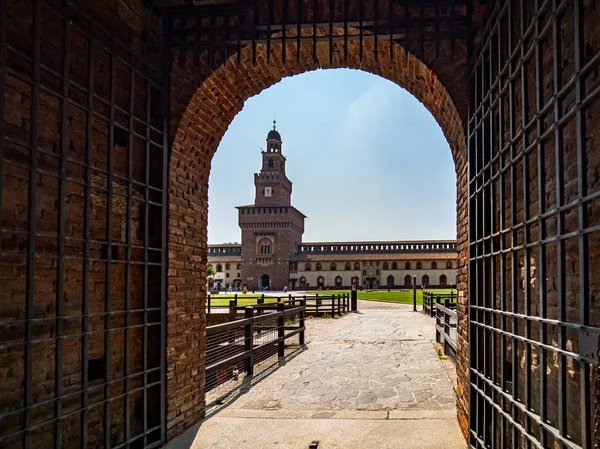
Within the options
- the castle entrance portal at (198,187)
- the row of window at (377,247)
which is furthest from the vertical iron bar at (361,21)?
the row of window at (377,247)

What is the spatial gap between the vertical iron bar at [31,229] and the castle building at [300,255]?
59.0 m

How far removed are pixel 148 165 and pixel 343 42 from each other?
7.40ft

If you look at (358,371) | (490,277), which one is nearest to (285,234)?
(358,371)

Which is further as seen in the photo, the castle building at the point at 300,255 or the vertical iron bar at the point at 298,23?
the castle building at the point at 300,255

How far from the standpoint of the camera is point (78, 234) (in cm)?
364

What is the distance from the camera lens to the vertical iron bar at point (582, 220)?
6.86 ft

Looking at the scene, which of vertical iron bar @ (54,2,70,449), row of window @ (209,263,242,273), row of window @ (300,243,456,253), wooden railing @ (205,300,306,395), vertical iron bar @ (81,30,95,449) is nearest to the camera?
vertical iron bar @ (54,2,70,449)

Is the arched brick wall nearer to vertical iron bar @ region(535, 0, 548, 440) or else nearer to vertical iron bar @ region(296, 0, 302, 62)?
vertical iron bar @ region(296, 0, 302, 62)

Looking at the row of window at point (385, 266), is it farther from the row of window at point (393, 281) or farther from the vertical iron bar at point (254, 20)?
the vertical iron bar at point (254, 20)

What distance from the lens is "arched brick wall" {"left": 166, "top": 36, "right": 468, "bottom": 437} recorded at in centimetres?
466

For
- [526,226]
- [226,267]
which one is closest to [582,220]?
[526,226]

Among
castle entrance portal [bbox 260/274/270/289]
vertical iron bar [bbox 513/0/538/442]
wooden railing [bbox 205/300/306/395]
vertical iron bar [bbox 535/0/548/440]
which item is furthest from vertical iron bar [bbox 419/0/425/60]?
castle entrance portal [bbox 260/274/270/289]

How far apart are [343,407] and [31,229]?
13.1 ft

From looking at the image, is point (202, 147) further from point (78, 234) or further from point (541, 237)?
point (541, 237)
